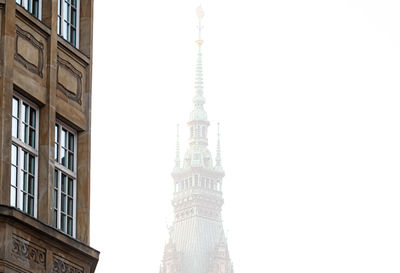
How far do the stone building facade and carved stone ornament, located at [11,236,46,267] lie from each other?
0.08 ft

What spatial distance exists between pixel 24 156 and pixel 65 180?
2534 mm

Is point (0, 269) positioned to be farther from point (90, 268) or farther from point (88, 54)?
point (88, 54)

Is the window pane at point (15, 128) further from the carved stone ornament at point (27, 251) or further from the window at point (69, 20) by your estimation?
the window at point (69, 20)

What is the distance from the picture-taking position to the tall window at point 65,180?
39.9 metres

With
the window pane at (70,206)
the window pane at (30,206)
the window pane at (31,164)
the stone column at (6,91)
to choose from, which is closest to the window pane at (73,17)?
the stone column at (6,91)

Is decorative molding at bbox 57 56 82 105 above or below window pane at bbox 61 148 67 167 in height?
above

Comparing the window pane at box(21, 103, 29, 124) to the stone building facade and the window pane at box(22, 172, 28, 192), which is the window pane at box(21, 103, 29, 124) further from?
the window pane at box(22, 172, 28, 192)

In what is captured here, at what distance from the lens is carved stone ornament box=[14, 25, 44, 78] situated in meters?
38.3

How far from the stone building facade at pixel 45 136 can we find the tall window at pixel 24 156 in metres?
0.02

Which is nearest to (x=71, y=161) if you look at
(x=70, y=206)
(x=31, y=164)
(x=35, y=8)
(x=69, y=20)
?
(x=70, y=206)

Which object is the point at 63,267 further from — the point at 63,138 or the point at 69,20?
the point at 69,20

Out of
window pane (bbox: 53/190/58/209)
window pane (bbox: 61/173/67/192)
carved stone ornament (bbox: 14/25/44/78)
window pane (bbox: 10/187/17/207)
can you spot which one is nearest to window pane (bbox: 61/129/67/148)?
window pane (bbox: 61/173/67/192)

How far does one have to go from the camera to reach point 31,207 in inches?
1513

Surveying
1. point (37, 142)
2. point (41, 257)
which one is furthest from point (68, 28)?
point (41, 257)
